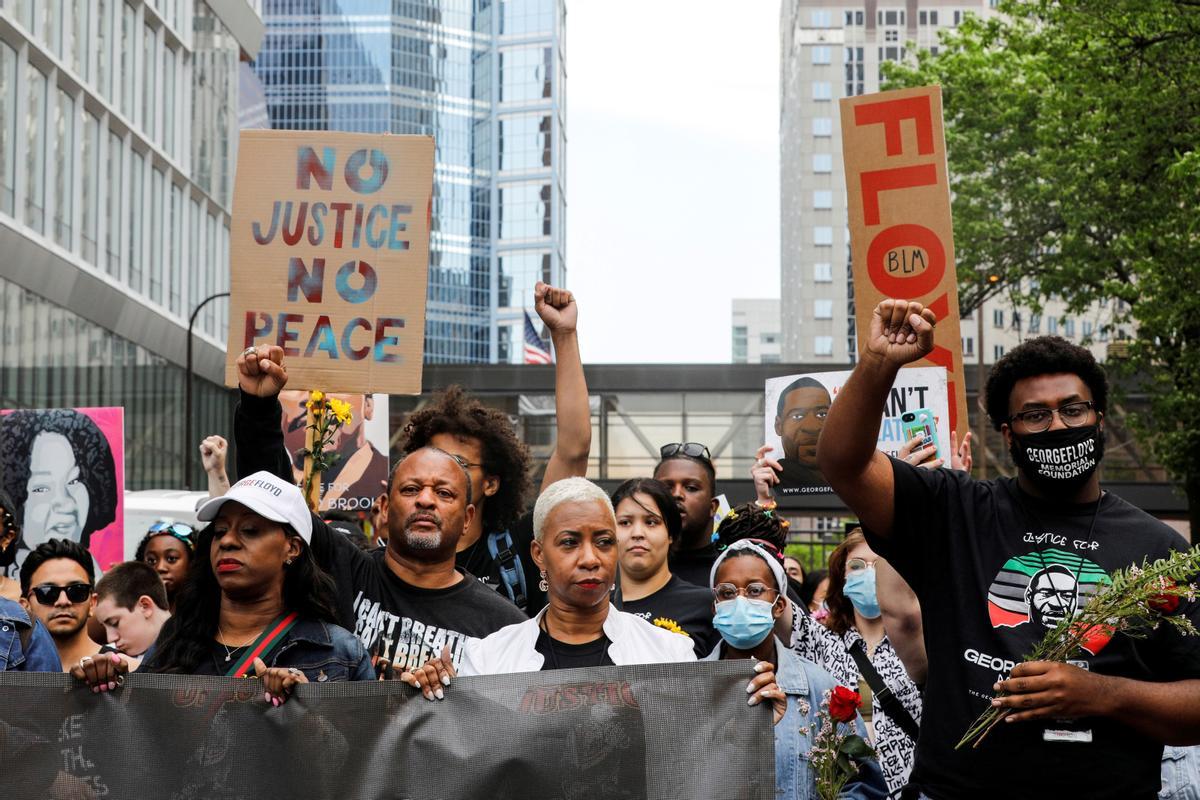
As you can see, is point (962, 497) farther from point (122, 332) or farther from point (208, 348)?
point (208, 348)

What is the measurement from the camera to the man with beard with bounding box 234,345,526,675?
4867mm

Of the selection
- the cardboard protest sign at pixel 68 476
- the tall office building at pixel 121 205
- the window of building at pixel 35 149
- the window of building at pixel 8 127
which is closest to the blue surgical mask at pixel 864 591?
the cardboard protest sign at pixel 68 476

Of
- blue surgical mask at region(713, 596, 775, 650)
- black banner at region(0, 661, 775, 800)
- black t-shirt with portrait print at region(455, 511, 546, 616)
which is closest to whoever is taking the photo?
black banner at region(0, 661, 775, 800)

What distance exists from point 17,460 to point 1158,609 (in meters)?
10.4

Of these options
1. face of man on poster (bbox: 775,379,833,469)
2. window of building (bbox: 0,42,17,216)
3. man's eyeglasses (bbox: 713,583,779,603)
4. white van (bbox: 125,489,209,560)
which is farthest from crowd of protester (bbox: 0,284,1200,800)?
window of building (bbox: 0,42,17,216)

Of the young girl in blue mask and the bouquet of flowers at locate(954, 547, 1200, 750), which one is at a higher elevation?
Answer: the bouquet of flowers at locate(954, 547, 1200, 750)

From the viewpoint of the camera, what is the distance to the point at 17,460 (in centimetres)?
1230

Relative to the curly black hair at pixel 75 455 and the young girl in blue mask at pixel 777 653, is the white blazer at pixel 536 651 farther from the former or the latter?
the curly black hair at pixel 75 455

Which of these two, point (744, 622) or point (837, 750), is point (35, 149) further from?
point (837, 750)

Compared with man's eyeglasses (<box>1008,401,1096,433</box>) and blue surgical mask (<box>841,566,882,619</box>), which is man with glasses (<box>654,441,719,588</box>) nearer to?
blue surgical mask (<box>841,566,882,619</box>)

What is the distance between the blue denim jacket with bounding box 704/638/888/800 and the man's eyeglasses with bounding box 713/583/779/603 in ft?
0.59

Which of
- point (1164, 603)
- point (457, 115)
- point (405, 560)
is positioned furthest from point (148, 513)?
point (457, 115)

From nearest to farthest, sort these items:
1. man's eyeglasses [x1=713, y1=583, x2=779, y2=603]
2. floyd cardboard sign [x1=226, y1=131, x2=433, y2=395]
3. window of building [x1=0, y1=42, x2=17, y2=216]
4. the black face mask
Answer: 1. the black face mask
2. man's eyeglasses [x1=713, y1=583, x2=779, y2=603]
3. floyd cardboard sign [x1=226, y1=131, x2=433, y2=395]
4. window of building [x1=0, y1=42, x2=17, y2=216]

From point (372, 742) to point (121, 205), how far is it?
33505mm
